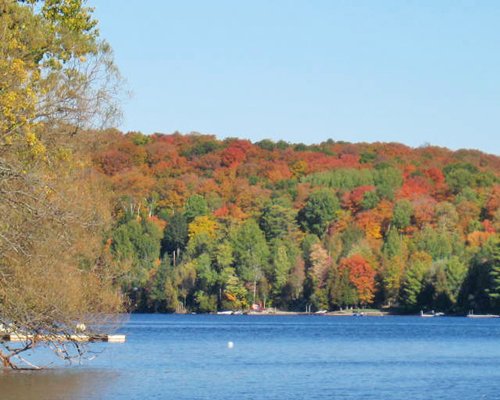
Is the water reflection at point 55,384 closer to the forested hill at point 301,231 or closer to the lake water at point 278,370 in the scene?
the lake water at point 278,370

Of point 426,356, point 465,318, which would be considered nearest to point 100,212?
point 426,356

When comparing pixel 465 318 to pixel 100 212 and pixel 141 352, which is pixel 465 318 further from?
pixel 100 212

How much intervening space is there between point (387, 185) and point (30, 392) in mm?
108892

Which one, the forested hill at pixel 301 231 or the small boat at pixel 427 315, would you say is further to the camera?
the forested hill at pixel 301 231

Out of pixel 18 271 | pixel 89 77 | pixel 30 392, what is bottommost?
pixel 30 392

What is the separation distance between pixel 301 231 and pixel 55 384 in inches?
4032

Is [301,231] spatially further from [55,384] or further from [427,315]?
[55,384]

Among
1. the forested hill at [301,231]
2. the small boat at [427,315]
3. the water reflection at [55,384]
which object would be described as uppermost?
the forested hill at [301,231]

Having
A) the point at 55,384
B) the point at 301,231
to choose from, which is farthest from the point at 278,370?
the point at 301,231

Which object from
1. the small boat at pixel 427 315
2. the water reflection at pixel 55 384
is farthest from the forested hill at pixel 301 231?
the water reflection at pixel 55 384

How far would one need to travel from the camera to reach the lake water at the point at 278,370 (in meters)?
35.1

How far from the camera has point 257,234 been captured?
12750 cm

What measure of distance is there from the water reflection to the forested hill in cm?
6856

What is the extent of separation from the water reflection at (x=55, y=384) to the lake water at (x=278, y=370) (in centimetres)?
3
